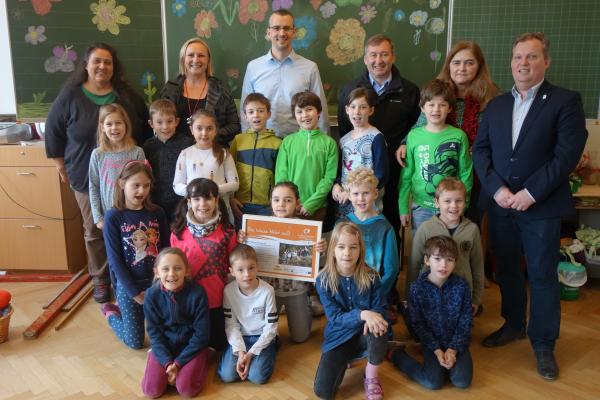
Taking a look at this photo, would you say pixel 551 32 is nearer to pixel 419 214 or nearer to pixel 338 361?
pixel 419 214

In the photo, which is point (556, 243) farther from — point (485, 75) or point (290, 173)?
point (290, 173)

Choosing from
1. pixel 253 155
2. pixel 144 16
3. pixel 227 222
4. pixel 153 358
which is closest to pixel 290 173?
pixel 253 155

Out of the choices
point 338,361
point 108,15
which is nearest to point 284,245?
point 338,361

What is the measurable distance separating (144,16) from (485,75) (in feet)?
7.84

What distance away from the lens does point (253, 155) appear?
122 inches

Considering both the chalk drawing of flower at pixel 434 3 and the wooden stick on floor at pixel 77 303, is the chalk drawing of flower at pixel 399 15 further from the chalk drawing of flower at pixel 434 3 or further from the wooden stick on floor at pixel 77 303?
the wooden stick on floor at pixel 77 303

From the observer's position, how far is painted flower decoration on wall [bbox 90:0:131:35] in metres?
3.70

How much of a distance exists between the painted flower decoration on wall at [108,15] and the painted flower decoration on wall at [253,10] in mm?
827

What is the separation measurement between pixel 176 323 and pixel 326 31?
2302 millimetres

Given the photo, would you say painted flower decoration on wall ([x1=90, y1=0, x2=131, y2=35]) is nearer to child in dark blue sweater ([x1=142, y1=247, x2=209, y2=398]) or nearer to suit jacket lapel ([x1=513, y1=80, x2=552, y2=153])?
child in dark blue sweater ([x1=142, y1=247, x2=209, y2=398])

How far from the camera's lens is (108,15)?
12.2 feet

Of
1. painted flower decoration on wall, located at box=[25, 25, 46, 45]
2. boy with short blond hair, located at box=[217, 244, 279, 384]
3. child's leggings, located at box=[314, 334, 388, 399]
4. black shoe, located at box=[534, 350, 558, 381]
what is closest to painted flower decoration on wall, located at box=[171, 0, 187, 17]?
painted flower decoration on wall, located at box=[25, 25, 46, 45]

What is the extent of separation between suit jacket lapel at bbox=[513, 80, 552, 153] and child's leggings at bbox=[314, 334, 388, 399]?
1177 millimetres

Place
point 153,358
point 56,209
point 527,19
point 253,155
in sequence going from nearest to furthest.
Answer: point 153,358
point 253,155
point 527,19
point 56,209
